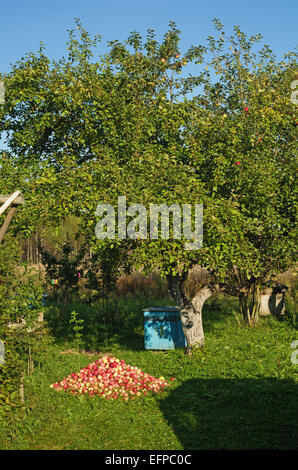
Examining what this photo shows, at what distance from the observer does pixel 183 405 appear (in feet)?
29.9

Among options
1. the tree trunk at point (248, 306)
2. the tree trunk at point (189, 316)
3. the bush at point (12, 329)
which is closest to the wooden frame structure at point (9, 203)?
the bush at point (12, 329)

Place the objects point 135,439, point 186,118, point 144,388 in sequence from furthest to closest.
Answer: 1. point 186,118
2. point 144,388
3. point 135,439

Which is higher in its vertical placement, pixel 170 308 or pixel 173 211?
pixel 173 211

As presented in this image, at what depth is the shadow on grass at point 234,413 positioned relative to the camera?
7.36m

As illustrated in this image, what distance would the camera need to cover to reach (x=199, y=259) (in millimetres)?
10750

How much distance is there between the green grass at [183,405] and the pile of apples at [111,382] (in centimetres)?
21

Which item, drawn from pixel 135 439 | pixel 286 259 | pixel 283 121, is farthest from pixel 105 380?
pixel 283 121

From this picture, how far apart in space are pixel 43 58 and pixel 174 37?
3.67 metres

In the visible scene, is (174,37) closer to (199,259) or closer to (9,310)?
(199,259)

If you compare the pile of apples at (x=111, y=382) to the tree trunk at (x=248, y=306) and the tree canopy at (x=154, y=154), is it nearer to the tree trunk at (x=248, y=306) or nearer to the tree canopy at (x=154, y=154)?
the tree canopy at (x=154, y=154)

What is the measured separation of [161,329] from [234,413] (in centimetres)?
486

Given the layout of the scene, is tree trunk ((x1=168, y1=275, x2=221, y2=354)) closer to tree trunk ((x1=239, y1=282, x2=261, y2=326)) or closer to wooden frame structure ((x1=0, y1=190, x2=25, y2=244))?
tree trunk ((x1=239, y1=282, x2=261, y2=326))

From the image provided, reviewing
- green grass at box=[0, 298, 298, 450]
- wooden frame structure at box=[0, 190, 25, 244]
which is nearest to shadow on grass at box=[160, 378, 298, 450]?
green grass at box=[0, 298, 298, 450]

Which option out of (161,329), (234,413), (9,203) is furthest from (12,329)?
(161,329)
